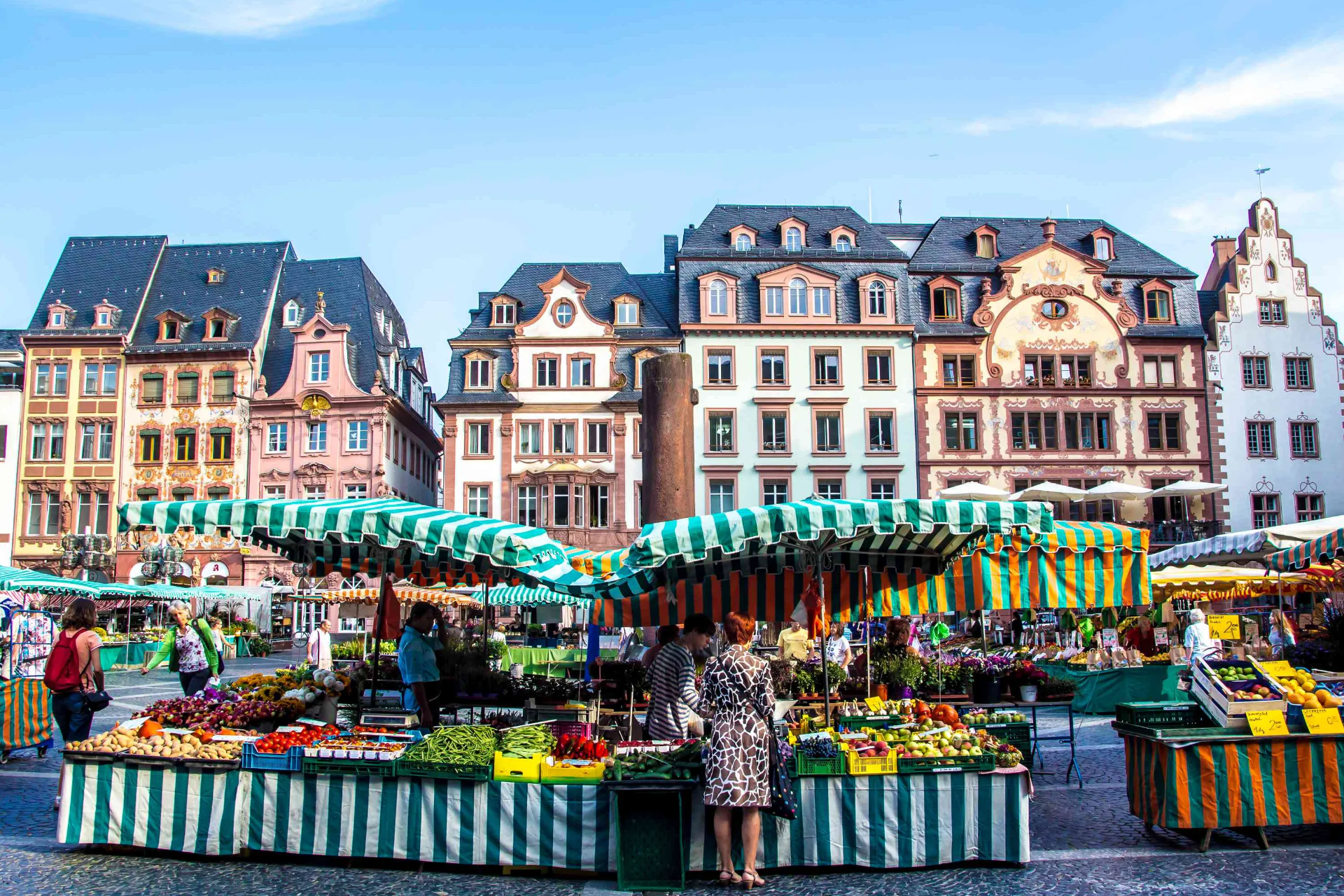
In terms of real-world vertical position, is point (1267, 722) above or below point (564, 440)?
below

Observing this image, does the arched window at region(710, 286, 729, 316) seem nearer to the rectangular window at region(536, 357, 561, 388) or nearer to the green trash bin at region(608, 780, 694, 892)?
the rectangular window at region(536, 357, 561, 388)

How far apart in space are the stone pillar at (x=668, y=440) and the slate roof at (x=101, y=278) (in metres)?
38.2

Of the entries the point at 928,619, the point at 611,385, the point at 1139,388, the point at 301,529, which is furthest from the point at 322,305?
the point at 301,529

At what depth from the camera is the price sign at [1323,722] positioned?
830cm

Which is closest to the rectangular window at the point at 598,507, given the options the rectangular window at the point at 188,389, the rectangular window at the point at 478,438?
the rectangular window at the point at 478,438

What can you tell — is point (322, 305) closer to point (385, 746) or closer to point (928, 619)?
point (928, 619)

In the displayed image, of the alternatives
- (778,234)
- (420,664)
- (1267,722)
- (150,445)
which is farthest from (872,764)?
(150,445)

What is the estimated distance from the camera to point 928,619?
34.6 metres

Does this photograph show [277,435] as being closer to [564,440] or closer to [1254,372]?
[564,440]

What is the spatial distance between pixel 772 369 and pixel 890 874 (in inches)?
1369

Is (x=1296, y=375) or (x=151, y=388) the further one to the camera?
(x=151, y=388)

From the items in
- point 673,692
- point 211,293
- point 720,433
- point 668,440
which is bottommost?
point 673,692

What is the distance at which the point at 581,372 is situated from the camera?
4212cm

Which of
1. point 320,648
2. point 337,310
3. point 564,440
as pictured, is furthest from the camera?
point 337,310
